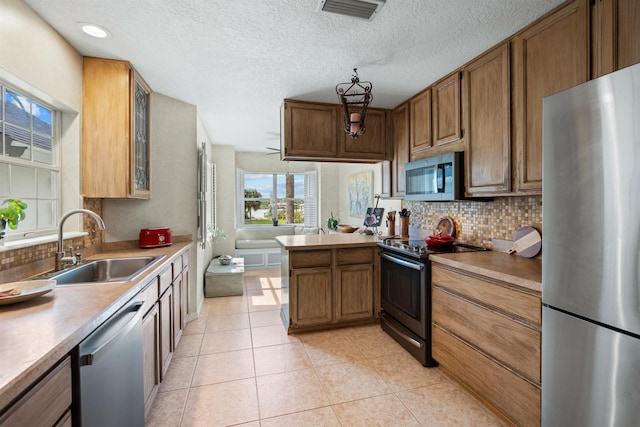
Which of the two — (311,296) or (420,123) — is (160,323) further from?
(420,123)

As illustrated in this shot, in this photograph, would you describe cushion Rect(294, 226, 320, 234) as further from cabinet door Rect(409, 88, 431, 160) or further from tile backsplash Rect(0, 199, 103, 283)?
tile backsplash Rect(0, 199, 103, 283)

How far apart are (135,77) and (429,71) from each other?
8.43ft

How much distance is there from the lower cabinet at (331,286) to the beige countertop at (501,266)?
37.8 inches

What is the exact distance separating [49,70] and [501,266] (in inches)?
127

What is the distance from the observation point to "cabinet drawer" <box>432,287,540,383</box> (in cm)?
157

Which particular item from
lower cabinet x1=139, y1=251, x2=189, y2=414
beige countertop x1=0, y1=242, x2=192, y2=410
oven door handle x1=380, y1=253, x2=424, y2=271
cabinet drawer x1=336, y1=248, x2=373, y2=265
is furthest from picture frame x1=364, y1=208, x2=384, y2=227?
beige countertop x1=0, y1=242, x2=192, y2=410

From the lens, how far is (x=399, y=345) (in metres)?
2.77

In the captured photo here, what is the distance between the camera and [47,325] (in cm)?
103

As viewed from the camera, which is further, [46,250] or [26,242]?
[46,250]

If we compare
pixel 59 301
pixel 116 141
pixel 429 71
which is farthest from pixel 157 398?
pixel 429 71

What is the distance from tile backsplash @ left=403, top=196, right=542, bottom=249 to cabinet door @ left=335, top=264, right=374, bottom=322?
2.98 ft

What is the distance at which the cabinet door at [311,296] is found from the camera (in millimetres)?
2984

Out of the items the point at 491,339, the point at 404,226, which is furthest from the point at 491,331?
the point at 404,226

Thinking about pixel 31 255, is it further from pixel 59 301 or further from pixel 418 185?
pixel 418 185
